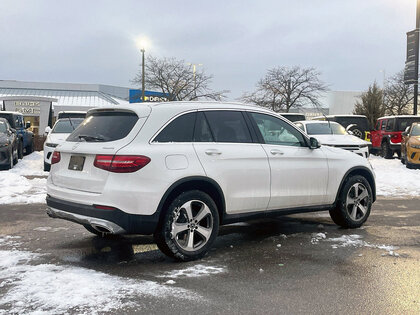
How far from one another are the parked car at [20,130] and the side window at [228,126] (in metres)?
13.8

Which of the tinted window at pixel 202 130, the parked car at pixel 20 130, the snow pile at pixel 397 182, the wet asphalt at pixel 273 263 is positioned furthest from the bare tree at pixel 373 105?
the tinted window at pixel 202 130

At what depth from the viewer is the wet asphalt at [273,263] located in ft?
11.7

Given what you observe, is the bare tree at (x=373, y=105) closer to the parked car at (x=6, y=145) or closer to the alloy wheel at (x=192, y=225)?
the parked car at (x=6, y=145)

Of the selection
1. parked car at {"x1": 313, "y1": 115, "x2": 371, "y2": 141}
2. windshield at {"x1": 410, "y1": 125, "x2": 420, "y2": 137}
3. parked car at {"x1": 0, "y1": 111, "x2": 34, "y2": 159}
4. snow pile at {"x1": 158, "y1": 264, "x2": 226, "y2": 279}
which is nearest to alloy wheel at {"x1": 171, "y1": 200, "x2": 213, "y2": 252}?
snow pile at {"x1": 158, "y1": 264, "x2": 226, "y2": 279}

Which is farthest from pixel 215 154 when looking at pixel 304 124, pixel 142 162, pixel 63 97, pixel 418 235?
pixel 63 97

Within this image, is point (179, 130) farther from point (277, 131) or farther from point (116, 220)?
point (277, 131)

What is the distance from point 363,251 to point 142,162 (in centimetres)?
279

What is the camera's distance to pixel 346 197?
20.5ft

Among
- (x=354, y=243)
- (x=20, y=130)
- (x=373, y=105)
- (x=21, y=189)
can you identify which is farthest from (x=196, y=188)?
(x=373, y=105)

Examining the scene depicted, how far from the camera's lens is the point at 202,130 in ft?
16.3

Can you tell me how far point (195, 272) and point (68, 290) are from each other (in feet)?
3.99

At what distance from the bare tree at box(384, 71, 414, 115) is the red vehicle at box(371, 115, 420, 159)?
22.5 meters

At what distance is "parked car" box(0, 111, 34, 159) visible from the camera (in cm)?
1734

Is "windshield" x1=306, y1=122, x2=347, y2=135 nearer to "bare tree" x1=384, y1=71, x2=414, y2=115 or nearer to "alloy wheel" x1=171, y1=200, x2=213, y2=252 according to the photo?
"alloy wheel" x1=171, y1=200, x2=213, y2=252
